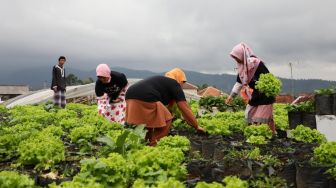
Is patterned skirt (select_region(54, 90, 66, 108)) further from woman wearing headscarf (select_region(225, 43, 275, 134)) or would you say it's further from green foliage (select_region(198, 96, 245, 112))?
woman wearing headscarf (select_region(225, 43, 275, 134))

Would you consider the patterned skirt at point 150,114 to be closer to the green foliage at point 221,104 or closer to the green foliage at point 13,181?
the green foliage at point 13,181

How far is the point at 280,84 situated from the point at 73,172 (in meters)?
3.91

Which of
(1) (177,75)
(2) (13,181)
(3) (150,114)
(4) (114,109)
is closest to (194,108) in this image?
(4) (114,109)

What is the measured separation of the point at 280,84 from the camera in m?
7.22

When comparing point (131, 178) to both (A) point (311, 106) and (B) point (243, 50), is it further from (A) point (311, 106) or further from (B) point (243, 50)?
(A) point (311, 106)

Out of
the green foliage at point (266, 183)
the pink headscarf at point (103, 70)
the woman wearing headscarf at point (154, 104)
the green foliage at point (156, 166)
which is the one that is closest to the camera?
the green foliage at point (266, 183)

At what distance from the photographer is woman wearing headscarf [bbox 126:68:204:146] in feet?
21.8

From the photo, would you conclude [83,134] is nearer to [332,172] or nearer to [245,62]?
[245,62]

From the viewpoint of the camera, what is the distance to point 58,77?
14.5 metres

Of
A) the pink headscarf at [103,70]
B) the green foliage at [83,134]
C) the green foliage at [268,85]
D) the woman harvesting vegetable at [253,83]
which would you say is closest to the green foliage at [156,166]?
the green foliage at [83,134]

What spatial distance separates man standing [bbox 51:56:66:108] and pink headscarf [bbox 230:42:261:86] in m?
7.89

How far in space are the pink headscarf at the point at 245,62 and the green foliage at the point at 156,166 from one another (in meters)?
3.83

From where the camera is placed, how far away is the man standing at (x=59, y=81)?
564 inches

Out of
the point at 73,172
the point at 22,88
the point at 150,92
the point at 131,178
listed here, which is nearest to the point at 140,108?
the point at 150,92
